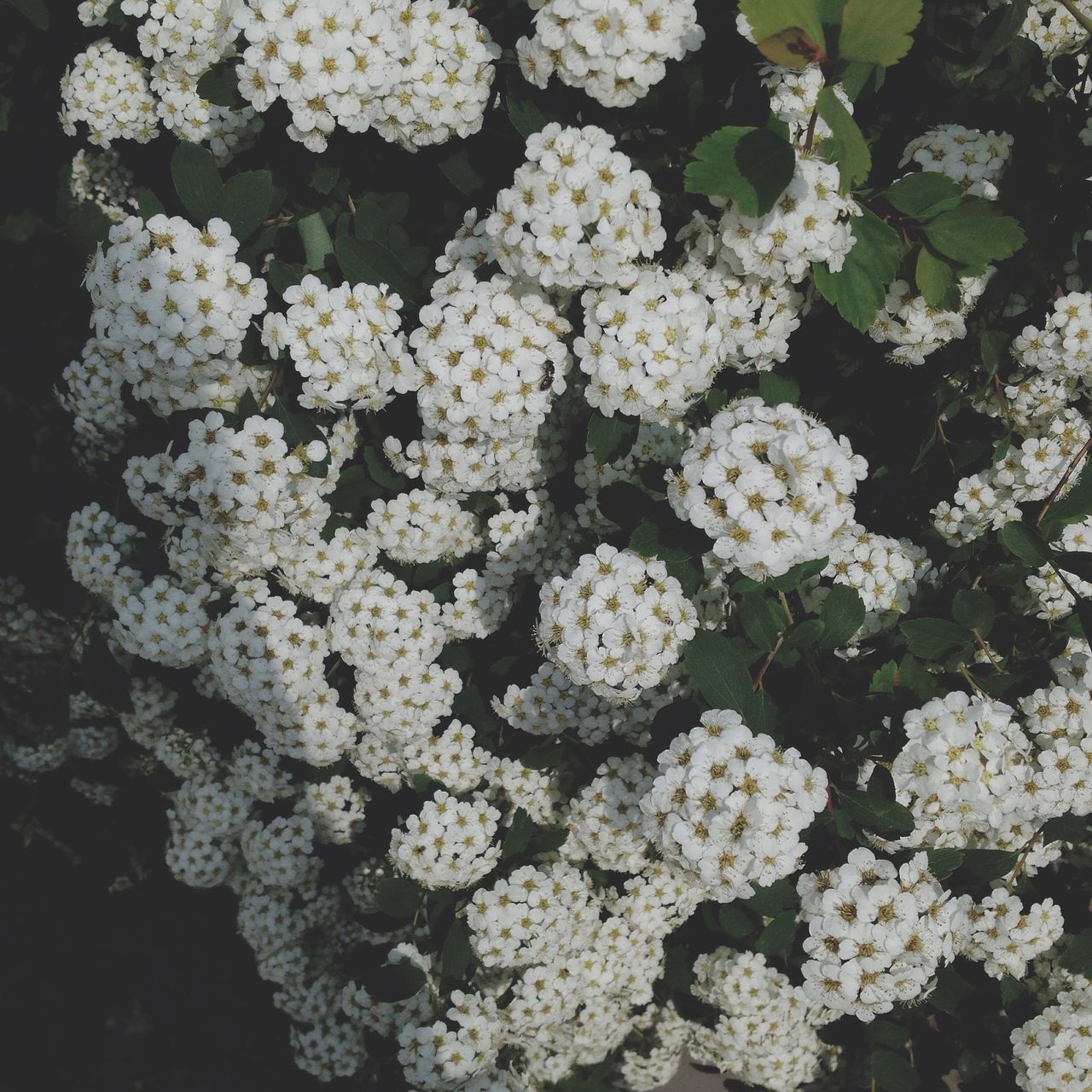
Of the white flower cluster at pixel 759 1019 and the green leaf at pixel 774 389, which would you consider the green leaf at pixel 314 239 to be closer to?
the green leaf at pixel 774 389

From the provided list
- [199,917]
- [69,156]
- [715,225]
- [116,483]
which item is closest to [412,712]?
[116,483]

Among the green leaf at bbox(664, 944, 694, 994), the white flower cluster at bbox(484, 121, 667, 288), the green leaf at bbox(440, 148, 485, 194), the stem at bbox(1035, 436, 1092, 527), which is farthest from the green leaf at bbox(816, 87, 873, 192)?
the green leaf at bbox(664, 944, 694, 994)

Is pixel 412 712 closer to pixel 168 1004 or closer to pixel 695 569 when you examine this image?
pixel 695 569

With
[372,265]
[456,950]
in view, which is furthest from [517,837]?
[372,265]

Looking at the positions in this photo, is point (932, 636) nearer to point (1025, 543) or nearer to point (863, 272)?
point (1025, 543)

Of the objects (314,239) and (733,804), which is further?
(314,239)

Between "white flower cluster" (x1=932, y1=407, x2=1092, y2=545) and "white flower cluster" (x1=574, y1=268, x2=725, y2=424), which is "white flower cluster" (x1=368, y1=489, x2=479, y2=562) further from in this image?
"white flower cluster" (x1=932, y1=407, x2=1092, y2=545)
